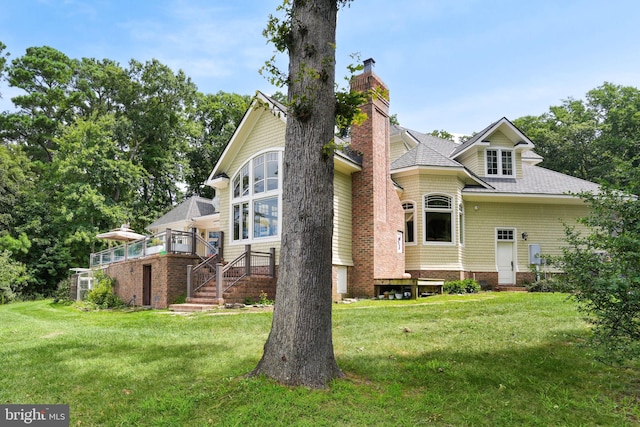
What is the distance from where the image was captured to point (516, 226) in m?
18.4

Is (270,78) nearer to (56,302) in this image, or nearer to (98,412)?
(98,412)

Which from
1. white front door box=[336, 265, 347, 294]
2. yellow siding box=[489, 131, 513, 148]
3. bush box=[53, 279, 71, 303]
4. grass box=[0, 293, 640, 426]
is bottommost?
bush box=[53, 279, 71, 303]

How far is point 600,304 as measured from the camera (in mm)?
4309

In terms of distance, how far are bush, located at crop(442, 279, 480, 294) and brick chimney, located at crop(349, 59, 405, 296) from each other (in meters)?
2.21

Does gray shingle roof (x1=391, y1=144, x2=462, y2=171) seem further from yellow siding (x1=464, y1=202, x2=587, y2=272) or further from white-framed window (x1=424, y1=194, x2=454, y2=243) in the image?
yellow siding (x1=464, y1=202, x2=587, y2=272)

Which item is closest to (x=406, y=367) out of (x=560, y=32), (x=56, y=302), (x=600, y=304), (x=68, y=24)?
(x=600, y=304)

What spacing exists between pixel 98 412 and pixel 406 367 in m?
3.20

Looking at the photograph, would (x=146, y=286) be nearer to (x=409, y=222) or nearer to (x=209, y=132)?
(x=409, y=222)

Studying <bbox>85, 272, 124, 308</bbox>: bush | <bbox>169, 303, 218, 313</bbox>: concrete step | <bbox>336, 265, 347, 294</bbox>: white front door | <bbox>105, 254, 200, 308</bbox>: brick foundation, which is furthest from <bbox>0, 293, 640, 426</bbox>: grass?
<bbox>85, 272, 124, 308</bbox>: bush

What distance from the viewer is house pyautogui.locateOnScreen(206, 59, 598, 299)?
14.5m

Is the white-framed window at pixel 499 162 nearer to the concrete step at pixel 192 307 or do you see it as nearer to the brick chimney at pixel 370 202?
the brick chimney at pixel 370 202

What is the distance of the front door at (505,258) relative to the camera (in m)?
18.3

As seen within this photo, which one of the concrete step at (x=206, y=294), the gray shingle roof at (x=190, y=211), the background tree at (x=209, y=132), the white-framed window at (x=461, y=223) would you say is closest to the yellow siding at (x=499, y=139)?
the white-framed window at (x=461, y=223)

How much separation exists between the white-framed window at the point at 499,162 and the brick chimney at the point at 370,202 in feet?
21.7
